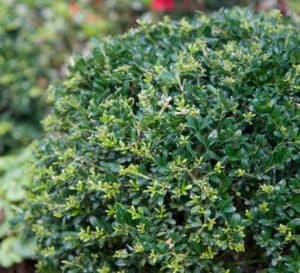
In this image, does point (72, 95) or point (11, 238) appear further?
point (11, 238)

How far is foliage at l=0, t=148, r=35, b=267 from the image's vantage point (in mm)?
2461

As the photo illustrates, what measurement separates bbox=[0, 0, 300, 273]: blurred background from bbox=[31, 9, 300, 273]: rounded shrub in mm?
373

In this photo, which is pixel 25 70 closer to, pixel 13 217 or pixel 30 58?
pixel 30 58

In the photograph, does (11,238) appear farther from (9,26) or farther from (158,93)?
(9,26)

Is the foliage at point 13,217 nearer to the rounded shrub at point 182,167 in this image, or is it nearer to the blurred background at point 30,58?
the blurred background at point 30,58

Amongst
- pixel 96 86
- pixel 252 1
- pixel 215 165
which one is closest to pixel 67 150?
pixel 96 86

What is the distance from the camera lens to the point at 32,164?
2221 mm

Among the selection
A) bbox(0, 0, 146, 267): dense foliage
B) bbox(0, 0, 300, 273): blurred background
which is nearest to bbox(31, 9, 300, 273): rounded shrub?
bbox(0, 0, 300, 273): blurred background

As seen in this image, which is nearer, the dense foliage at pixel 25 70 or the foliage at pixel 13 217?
the foliage at pixel 13 217

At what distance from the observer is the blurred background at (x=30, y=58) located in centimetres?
261

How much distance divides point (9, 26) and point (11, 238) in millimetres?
1481

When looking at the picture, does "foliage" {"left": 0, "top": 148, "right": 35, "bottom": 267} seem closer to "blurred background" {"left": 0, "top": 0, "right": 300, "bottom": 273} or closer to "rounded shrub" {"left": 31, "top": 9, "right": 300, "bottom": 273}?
"blurred background" {"left": 0, "top": 0, "right": 300, "bottom": 273}

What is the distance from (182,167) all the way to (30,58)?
2244 mm

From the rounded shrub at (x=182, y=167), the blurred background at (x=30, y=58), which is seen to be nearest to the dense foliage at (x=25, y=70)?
the blurred background at (x=30, y=58)
